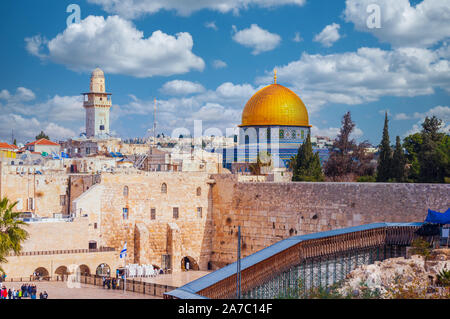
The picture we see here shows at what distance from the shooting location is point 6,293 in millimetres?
17250

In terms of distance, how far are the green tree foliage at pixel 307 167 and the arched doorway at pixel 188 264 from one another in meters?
7.07

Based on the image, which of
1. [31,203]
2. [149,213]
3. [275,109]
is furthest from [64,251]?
[275,109]

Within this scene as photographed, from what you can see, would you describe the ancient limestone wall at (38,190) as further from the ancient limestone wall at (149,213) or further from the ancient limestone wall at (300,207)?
the ancient limestone wall at (300,207)

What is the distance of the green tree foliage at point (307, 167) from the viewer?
98.6ft

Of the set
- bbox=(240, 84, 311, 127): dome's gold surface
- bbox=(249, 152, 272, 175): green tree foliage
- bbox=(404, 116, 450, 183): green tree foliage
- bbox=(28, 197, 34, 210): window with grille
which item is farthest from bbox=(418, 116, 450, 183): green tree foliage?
bbox=(28, 197, 34, 210): window with grille

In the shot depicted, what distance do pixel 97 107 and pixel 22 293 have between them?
3150 centimetres

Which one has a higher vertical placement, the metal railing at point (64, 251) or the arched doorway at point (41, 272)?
the metal railing at point (64, 251)

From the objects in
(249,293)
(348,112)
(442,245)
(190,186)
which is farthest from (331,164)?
(249,293)


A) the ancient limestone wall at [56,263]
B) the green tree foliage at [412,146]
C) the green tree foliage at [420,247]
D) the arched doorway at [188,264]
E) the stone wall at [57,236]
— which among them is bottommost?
the arched doorway at [188,264]

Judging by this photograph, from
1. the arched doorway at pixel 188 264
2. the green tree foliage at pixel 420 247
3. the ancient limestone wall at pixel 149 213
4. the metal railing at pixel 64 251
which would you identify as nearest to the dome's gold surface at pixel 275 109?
the ancient limestone wall at pixel 149 213

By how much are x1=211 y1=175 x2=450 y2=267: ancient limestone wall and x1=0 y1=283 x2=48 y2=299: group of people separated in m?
11.0

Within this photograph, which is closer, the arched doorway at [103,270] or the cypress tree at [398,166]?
the arched doorway at [103,270]
